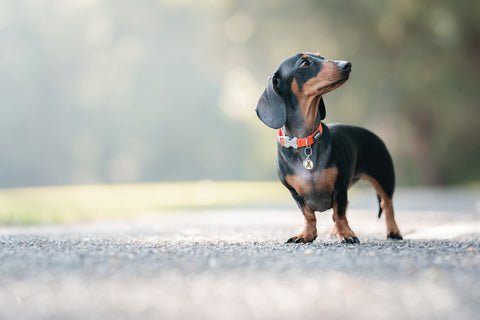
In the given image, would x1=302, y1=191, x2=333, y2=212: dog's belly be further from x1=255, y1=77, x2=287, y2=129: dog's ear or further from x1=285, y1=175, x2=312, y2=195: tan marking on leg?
x1=255, y1=77, x2=287, y2=129: dog's ear

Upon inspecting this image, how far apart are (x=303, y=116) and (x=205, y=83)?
2964 cm

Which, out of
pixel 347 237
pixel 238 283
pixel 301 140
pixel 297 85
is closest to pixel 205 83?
pixel 297 85

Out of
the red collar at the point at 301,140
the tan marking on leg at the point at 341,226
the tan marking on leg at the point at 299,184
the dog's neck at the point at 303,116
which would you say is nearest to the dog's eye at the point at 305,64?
the dog's neck at the point at 303,116

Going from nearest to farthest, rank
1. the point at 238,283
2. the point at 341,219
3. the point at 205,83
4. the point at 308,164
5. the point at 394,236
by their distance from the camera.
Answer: the point at 238,283, the point at 308,164, the point at 341,219, the point at 394,236, the point at 205,83

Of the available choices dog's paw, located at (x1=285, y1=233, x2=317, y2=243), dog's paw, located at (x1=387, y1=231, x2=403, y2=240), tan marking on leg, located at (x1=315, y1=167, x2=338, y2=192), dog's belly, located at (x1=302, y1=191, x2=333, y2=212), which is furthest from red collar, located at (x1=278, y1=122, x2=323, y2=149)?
dog's paw, located at (x1=387, y1=231, x2=403, y2=240)

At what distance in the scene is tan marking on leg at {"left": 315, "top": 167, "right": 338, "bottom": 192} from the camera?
4.02 m

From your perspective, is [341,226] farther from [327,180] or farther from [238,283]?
[238,283]

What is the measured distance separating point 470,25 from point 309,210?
37.8ft

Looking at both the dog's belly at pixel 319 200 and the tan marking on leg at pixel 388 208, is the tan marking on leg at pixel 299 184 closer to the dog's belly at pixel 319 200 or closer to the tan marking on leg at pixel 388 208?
the dog's belly at pixel 319 200

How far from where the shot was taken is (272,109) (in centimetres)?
410

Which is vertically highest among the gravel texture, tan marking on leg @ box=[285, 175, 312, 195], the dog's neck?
the dog's neck

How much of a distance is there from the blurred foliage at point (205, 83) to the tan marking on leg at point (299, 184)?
405 inches

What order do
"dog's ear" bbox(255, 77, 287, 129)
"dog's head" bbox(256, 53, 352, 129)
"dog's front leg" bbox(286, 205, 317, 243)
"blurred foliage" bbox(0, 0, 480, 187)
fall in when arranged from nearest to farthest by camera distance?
"dog's head" bbox(256, 53, 352, 129) → "dog's ear" bbox(255, 77, 287, 129) → "dog's front leg" bbox(286, 205, 317, 243) → "blurred foliage" bbox(0, 0, 480, 187)

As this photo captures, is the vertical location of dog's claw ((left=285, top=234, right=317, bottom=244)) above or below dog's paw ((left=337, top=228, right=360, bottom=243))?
below
